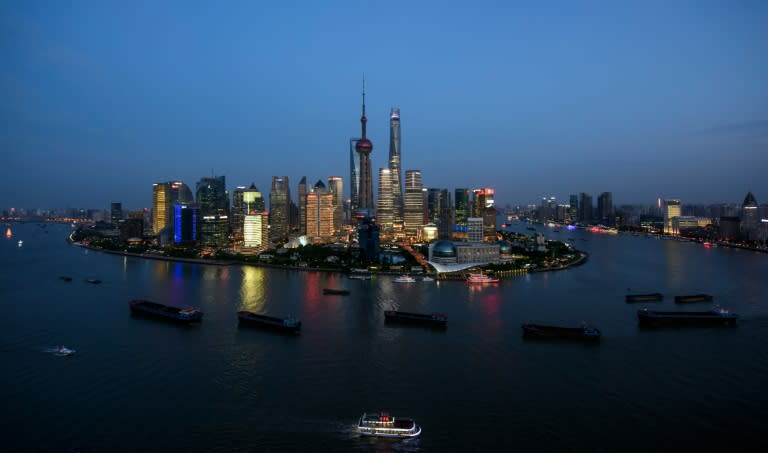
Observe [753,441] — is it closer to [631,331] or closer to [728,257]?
[631,331]

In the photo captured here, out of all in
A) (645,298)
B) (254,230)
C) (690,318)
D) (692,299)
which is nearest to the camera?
(690,318)

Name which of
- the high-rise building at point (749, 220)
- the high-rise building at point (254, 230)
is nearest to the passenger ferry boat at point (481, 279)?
the high-rise building at point (254, 230)

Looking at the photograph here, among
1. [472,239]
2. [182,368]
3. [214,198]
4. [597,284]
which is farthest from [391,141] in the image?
[182,368]

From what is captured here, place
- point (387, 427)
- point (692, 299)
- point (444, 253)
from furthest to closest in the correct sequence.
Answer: point (444, 253) → point (692, 299) → point (387, 427)

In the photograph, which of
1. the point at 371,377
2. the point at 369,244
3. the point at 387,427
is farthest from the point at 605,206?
the point at 387,427

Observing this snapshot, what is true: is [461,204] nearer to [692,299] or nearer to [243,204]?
[243,204]

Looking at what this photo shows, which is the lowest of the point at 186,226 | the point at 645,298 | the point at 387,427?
the point at 387,427
